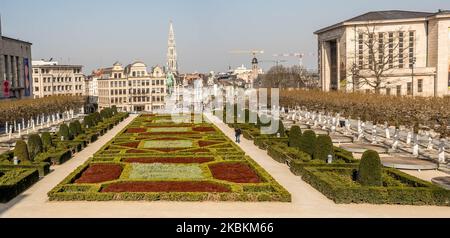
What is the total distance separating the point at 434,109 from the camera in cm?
2944

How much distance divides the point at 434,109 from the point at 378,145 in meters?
6.85

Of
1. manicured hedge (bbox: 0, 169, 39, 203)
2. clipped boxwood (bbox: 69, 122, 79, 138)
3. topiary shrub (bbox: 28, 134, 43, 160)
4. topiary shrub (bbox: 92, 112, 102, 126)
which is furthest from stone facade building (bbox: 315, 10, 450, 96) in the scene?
manicured hedge (bbox: 0, 169, 39, 203)

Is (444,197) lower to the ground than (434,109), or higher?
lower

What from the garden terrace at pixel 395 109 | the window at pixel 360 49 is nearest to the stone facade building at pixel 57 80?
the window at pixel 360 49

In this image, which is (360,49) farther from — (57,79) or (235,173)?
(57,79)

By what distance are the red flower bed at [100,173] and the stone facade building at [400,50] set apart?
211 feet

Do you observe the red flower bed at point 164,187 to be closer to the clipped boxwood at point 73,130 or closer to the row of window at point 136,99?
the clipped boxwood at point 73,130

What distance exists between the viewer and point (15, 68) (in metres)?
88.8

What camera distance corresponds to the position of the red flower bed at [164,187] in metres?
20.0

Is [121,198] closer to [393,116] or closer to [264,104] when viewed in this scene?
[393,116]

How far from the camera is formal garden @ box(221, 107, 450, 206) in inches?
717

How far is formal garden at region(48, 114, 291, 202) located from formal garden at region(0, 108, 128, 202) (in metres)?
1.68
